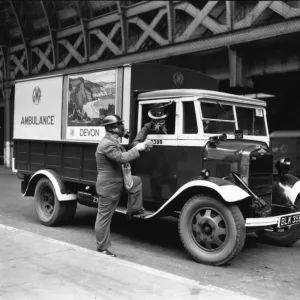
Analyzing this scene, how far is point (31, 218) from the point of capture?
8.59 metres

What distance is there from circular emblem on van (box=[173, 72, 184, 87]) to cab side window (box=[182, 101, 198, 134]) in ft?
3.34

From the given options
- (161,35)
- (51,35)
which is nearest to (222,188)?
(161,35)

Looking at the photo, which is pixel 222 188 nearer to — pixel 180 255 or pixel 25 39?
pixel 180 255

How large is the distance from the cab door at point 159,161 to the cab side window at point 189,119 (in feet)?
0.43

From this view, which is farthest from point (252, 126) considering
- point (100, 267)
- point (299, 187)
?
point (100, 267)

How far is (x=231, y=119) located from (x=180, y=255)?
83.9 inches

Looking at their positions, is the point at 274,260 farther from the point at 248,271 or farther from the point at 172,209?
the point at 172,209

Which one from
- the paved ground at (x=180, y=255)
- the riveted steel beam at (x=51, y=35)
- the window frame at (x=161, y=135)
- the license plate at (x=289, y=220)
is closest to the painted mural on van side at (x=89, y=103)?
the window frame at (x=161, y=135)

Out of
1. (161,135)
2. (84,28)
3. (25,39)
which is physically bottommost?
(161,135)

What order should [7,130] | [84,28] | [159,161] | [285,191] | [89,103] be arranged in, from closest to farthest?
1. [159,161]
2. [285,191]
3. [89,103]
4. [84,28]
5. [7,130]

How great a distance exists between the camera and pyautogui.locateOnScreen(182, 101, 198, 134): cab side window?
6.02 m

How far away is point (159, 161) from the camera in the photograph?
251 inches

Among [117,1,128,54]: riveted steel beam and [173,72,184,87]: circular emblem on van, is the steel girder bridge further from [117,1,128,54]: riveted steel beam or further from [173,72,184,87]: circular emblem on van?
[173,72,184,87]: circular emblem on van

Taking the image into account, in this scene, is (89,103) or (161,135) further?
(89,103)
